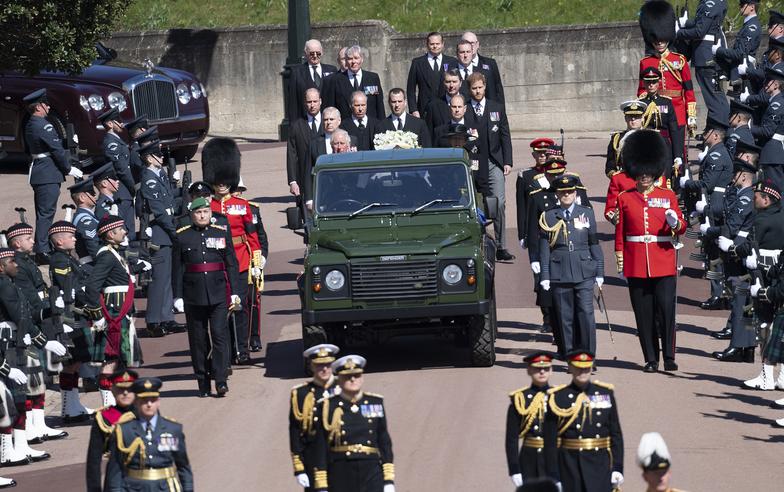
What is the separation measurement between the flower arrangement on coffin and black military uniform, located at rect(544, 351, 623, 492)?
858 centimetres

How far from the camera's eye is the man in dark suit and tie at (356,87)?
22.5 metres

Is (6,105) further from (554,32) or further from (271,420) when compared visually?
(271,420)

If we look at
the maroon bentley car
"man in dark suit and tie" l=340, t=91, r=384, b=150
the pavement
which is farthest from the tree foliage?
the maroon bentley car

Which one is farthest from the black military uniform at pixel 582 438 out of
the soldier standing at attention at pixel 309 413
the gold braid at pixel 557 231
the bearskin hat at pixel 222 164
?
the bearskin hat at pixel 222 164

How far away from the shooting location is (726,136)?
21281mm

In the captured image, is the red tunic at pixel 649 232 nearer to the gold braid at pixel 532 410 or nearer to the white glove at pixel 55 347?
the white glove at pixel 55 347

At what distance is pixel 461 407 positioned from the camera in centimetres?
1545

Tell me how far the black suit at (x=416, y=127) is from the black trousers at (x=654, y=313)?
460cm

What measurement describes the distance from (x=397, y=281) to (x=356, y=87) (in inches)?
253

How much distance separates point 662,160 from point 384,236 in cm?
301

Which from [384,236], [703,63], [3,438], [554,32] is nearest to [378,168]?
[384,236]

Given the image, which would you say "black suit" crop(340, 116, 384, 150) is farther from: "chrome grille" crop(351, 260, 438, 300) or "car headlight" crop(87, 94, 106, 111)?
"car headlight" crop(87, 94, 106, 111)

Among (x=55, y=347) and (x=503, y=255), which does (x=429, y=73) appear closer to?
(x=503, y=255)

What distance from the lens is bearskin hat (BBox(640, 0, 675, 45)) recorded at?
25859mm
